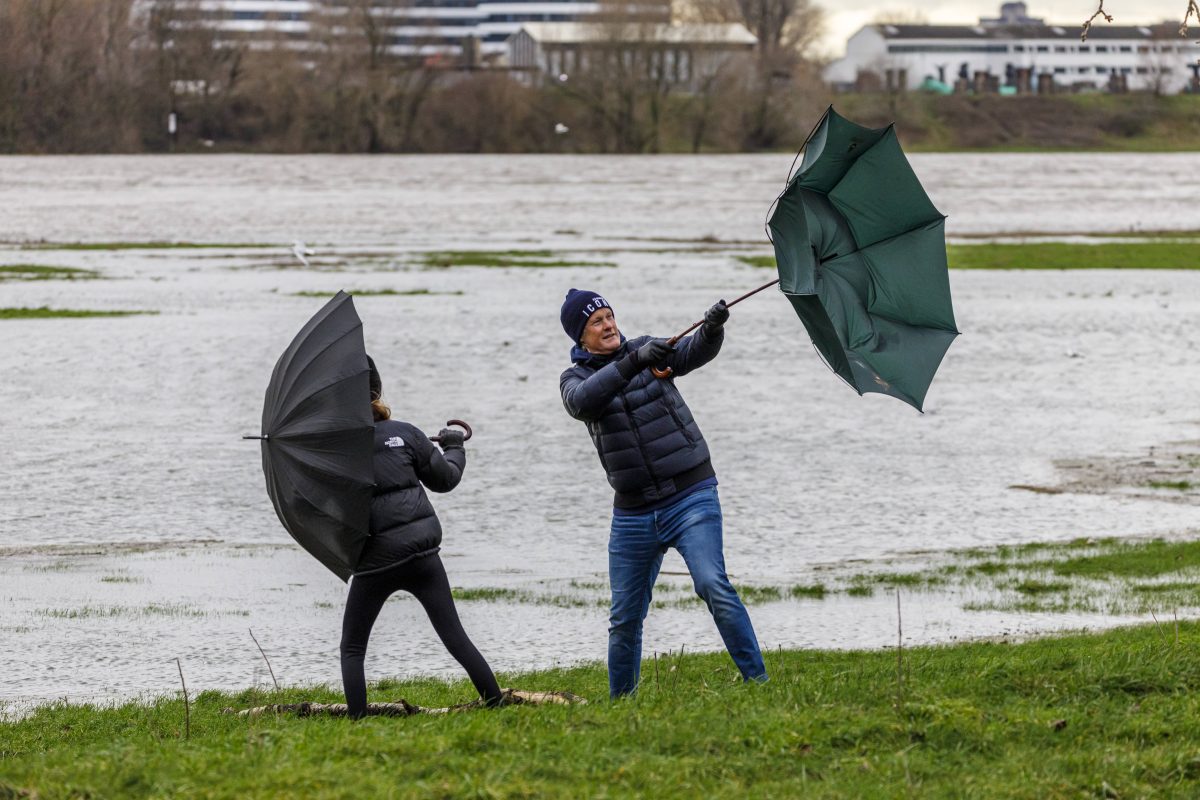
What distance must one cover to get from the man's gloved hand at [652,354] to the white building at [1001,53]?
14537 centimetres

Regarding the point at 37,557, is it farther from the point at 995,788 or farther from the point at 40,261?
the point at 40,261

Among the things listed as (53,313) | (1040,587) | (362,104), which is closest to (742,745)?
(1040,587)

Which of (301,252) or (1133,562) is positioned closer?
(1133,562)

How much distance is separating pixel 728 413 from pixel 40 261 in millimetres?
21633

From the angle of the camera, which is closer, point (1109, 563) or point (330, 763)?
point (330, 763)

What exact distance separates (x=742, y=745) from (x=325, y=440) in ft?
6.61

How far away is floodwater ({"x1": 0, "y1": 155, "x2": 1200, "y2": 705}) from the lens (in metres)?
9.39

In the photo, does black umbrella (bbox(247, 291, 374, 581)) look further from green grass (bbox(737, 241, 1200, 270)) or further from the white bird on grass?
the white bird on grass

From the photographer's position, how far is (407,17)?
403 ft

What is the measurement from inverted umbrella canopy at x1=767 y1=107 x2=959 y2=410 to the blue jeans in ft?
2.80

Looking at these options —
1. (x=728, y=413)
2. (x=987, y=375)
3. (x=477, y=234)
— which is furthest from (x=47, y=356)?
(x=477, y=234)

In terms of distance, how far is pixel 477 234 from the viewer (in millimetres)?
42469

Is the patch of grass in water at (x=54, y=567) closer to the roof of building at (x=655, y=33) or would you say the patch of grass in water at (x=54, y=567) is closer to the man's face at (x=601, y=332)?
the man's face at (x=601, y=332)

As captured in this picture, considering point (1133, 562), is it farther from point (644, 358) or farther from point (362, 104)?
point (362, 104)
